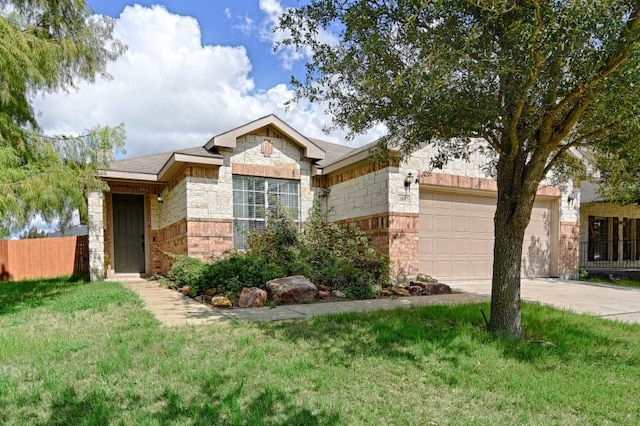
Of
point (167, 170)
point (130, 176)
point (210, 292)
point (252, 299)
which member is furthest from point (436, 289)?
point (130, 176)

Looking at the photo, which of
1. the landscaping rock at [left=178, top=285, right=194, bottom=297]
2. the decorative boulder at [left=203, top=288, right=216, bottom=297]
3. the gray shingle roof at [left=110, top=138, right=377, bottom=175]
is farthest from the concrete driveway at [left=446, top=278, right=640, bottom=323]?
the landscaping rock at [left=178, top=285, right=194, bottom=297]

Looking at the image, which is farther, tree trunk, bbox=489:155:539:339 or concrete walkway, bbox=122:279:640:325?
concrete walkway, bbox=122:279:640:325

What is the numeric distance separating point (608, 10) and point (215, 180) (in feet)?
28.0

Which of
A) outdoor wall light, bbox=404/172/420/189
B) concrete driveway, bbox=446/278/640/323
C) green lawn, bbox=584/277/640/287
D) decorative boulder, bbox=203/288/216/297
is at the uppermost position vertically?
outdoor wall light, bbox=404/172/420/189

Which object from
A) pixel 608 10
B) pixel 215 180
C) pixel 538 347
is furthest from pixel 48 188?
pixel 608 10

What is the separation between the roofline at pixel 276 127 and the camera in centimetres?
1009

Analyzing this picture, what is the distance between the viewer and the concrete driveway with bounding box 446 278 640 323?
6414mm

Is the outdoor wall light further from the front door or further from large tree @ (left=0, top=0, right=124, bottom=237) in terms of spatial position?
the front door

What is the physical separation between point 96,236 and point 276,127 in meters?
6.04

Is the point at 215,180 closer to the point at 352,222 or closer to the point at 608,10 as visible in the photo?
the point at 352,222

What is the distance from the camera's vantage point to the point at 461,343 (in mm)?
4277

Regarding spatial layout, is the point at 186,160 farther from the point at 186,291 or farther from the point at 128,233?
the point at 128,233

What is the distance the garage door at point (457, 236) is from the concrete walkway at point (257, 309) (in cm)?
204

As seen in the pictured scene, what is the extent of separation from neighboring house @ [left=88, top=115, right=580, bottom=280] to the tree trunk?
4.07 meters
